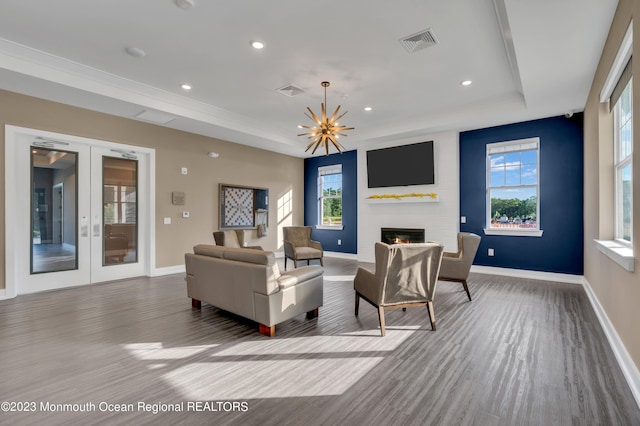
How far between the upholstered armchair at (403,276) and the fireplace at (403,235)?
3.44m

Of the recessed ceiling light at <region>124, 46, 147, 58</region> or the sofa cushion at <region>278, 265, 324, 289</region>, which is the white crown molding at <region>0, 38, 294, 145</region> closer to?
the recessed ceiling light at <region>124, 46, 147, 58</region>

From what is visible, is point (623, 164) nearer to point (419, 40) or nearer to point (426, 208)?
point (419, 40)

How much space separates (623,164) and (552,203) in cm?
258

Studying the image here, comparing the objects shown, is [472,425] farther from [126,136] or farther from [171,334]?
[126,136]

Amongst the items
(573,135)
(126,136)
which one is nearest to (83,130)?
(126,136)

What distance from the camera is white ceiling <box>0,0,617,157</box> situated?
9.56ft

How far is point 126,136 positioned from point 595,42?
658 cm

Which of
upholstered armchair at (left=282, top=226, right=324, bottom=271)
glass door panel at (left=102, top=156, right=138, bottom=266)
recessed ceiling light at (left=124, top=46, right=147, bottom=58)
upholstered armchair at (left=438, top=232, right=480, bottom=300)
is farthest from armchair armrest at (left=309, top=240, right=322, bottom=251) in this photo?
recessed ceiling light at (left=124, top=46, right=147, bottom=58)

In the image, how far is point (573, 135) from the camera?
5.18m

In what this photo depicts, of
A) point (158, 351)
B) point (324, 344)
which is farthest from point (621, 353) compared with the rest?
point (158, 351)

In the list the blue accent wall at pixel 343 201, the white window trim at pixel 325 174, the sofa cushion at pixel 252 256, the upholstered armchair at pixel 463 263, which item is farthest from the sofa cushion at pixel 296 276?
the white window trim at pixel 325 174

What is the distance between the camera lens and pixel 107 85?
4.37 metres

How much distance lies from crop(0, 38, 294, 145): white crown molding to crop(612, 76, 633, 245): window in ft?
18.1

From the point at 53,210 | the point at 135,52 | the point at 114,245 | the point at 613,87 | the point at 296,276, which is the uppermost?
the point at 135,52
